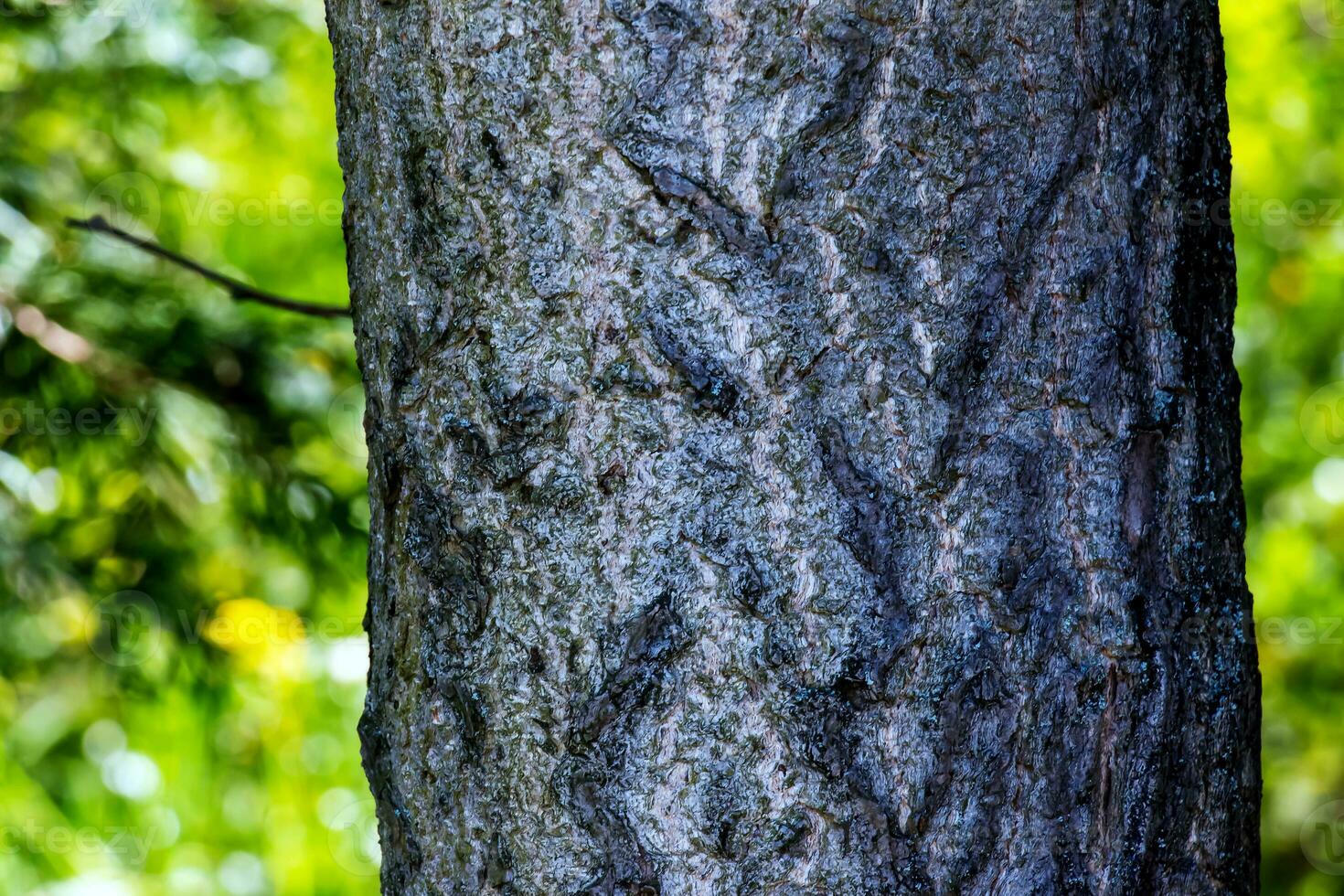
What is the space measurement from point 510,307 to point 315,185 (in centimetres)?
209

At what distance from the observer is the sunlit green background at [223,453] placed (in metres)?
1.81

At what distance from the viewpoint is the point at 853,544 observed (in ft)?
1.94

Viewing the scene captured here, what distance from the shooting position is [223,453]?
1.85 meters

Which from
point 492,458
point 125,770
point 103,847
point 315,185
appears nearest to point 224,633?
point 125,770
